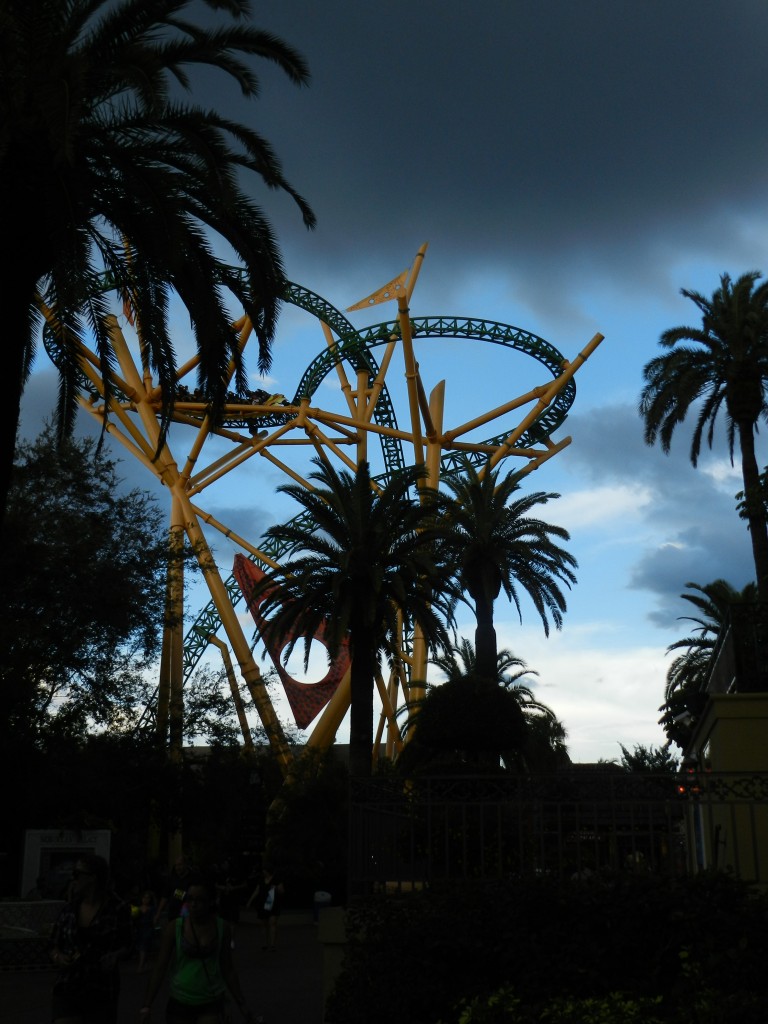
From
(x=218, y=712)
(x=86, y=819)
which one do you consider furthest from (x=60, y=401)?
(x=218, y=712)

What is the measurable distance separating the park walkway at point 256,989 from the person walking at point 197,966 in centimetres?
437

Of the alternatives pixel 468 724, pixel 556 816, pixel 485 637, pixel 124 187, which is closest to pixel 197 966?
pixel 556 816

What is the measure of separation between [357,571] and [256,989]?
37.2ft

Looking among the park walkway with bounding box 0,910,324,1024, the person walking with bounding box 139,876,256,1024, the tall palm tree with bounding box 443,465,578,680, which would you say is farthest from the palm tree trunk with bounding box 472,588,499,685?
the person walking with bounding box 139,876,256,1024

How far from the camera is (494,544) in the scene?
31.3 meters

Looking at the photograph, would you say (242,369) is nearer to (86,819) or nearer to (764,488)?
(764,488)

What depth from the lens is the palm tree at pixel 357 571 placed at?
23938mm

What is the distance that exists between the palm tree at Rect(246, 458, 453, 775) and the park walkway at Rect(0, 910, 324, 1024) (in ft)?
18.1

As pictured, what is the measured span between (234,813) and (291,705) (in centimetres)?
796

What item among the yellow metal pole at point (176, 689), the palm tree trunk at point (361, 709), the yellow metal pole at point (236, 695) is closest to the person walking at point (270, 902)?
the palm tree trunk at point (361, 709)

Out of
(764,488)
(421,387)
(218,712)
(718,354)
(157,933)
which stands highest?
(421,387)

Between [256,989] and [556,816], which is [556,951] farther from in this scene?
[256,989]

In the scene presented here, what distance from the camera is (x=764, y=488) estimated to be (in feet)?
58.5

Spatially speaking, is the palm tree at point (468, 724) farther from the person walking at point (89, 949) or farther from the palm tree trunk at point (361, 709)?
the person walking at point (89, 949)
